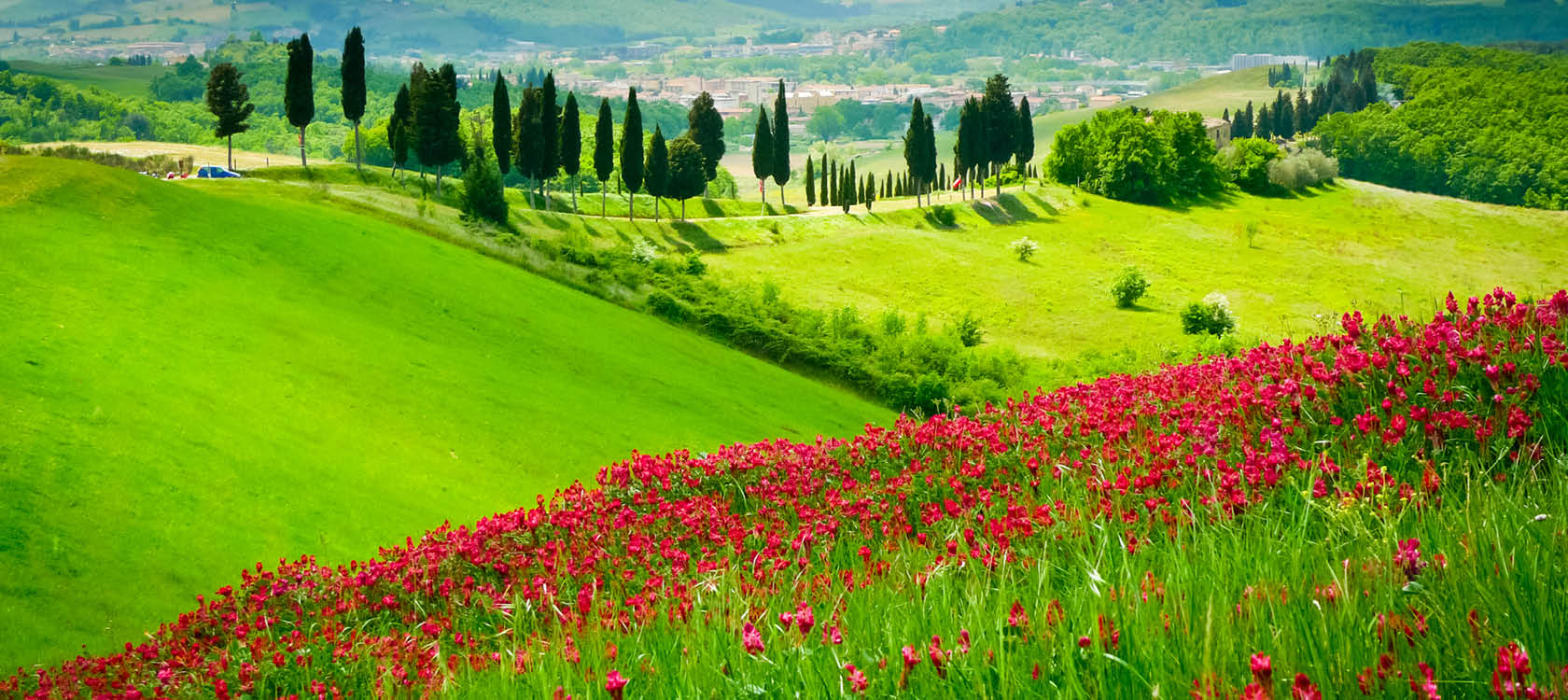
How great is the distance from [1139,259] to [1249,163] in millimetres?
49990

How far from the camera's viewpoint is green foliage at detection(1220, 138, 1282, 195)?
12900 centimetres

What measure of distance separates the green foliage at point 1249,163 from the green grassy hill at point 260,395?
105815 mm

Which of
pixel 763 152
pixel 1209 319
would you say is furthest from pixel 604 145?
pixel 1209 319

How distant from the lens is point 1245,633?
383 centimetres

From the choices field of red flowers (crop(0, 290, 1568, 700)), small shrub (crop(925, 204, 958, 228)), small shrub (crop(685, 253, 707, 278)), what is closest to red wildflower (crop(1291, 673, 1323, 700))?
field of red flowers (crop(0, 290, 1568, 700))

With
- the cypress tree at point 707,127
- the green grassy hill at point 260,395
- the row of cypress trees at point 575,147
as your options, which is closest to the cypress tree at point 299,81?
the row of cypress trees at point 575,147

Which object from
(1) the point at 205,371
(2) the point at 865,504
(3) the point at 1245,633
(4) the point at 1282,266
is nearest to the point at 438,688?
(2) the point at 865,504

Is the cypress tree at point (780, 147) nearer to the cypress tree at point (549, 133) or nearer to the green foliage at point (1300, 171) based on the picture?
the cypress tree at point (549, 133)

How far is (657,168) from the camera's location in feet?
260

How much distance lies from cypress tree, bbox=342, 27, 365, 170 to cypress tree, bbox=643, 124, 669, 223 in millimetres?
19422

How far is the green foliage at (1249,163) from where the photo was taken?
129 meters

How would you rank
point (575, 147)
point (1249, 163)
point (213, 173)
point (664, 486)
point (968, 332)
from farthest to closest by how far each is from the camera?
point (1249, 163), point (575, 147), point (213, 173), point (968, 332), point (664, 486)

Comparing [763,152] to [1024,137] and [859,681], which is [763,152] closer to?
[1024,137]

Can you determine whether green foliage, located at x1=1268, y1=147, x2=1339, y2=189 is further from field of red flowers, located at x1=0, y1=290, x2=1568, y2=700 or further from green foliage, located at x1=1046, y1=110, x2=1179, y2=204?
field of red flowers, located at x1=0, y1=290, x2=1568, y2=700
